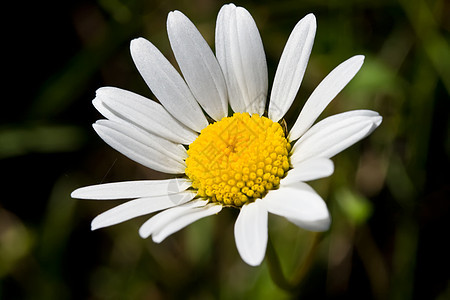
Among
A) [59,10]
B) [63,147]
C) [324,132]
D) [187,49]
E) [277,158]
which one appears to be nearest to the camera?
[324,132]

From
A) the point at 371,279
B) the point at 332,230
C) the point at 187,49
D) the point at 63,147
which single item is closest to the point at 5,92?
the point at 63,147

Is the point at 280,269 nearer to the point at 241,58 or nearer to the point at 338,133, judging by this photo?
the point at 338,133

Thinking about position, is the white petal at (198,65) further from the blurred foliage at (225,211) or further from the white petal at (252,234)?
the blurred foliage at (225,211)

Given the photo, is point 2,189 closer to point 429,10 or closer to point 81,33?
point 81,33

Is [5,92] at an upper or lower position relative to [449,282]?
upper

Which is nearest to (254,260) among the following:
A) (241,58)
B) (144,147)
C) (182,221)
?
(182,221)

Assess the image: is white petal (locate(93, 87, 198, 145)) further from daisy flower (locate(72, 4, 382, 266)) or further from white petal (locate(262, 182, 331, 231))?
white petal (locate(262, 182, 331, 231))

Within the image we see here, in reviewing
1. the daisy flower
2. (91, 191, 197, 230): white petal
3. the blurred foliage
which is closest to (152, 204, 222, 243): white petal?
the daisy flower
